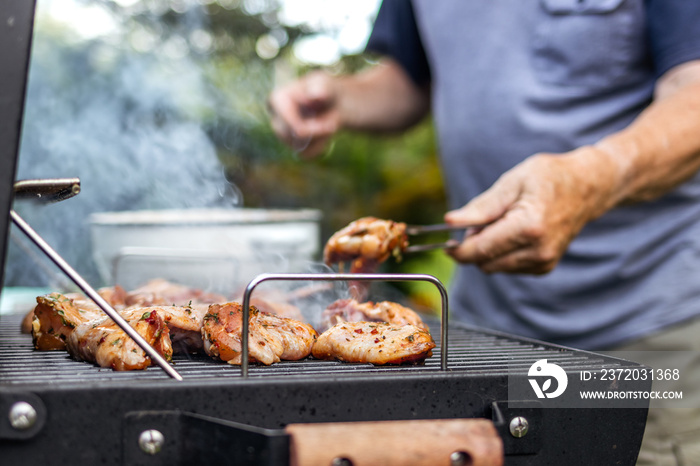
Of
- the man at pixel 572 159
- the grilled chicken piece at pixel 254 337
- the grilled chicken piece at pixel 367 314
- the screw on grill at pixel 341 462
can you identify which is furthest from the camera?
the man at pixel 572 159

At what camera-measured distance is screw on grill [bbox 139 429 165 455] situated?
3.82 ft

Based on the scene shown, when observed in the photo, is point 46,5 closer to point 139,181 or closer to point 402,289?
point 139,181

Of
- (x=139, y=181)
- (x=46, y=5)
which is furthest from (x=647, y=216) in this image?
(x=46, y=5)

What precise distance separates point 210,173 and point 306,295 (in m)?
2.22

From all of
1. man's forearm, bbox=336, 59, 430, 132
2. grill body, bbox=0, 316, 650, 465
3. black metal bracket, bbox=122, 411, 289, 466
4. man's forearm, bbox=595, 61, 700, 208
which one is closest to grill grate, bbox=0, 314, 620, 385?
grill body, bbox=0, 316, 650, 465

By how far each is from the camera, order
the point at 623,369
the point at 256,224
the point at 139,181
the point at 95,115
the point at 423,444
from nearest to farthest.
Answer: the point at 423,444, the point at 623,369, the point at 256,224, the point at 139,181, the point at 95,115

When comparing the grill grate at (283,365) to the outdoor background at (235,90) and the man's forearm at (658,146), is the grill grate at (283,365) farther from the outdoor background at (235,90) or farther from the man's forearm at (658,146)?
the outdoor background at (235,90)

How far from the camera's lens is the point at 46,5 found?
6.36 m

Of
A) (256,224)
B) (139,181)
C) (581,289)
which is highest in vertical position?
(139,181)

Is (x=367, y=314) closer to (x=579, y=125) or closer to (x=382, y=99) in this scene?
(x=579, y=125)

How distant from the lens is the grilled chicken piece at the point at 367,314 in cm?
187

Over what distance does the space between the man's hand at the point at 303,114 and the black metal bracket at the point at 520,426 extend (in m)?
2.06

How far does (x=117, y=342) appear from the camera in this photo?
1427 mm

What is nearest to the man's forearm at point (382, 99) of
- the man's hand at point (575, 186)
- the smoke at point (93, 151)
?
the smoke at point (93, 151)
